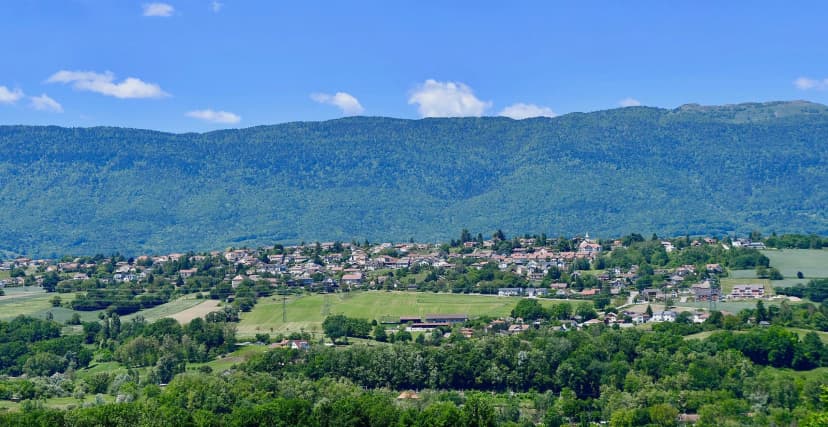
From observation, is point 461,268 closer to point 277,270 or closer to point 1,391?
point 277,270

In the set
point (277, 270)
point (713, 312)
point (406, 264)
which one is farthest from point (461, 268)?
point (713, 312)

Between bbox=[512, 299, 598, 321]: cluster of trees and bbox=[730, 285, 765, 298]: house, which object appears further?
bbox=[730, 285, 765, 298]: house

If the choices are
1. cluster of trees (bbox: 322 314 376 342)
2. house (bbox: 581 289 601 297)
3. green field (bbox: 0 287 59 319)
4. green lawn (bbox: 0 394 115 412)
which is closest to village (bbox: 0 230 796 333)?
house (bbox: 581 289 601 297)

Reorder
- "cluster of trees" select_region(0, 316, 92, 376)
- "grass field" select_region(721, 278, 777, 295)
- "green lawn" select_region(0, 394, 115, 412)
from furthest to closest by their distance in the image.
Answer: "grass field" select_region(721, 278, 777, 295) → "cluster of trees" select_region(0, 316, 92, 376) → "green lawn" select_region(0, 394, 115, 412)

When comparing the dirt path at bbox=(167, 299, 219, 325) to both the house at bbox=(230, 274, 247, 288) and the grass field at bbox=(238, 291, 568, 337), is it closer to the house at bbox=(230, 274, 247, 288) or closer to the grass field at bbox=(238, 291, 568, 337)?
the grass field at bbox=(238, 291, 568, 337)

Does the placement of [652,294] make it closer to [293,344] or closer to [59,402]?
[293,344]

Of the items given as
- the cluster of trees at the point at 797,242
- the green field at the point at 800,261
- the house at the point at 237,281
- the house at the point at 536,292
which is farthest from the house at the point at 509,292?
the cluster of trees at the point at 797,242

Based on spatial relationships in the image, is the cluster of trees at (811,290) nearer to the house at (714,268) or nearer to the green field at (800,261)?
the green field at (800,261)

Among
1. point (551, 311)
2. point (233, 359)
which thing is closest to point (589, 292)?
point (551, 311)
